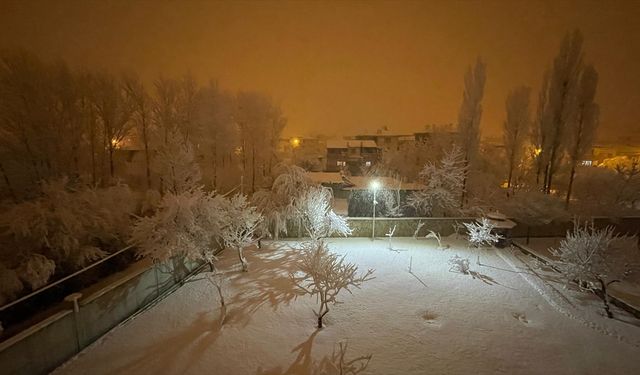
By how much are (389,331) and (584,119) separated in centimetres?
2676

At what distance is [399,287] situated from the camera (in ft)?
41.4

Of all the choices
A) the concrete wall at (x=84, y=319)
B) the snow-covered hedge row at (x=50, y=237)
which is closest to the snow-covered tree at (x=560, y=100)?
the concrete wall at (x=84, y=319)

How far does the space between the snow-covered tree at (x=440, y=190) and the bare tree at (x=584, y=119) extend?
10.8 m

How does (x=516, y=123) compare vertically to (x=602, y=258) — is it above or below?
above

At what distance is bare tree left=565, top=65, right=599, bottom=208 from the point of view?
23.7m

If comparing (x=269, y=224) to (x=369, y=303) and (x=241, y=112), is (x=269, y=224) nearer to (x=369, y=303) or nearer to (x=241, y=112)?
(x=369, y=303)

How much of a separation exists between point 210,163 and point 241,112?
671 cm

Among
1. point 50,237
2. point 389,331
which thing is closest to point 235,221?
point 50,237

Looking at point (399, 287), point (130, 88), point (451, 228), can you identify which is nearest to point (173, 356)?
point (399, 287)

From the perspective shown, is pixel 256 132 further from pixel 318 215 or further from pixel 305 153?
pixel 318 215

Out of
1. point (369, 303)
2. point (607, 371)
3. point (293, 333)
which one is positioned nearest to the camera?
point (607, 371)

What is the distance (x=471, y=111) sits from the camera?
26.0m

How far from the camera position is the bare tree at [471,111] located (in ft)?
83.9

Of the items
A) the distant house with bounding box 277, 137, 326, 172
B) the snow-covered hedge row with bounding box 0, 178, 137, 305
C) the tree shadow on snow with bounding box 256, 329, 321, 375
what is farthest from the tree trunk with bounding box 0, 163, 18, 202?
the distant house with bounding box 277, 137, 326, 172
